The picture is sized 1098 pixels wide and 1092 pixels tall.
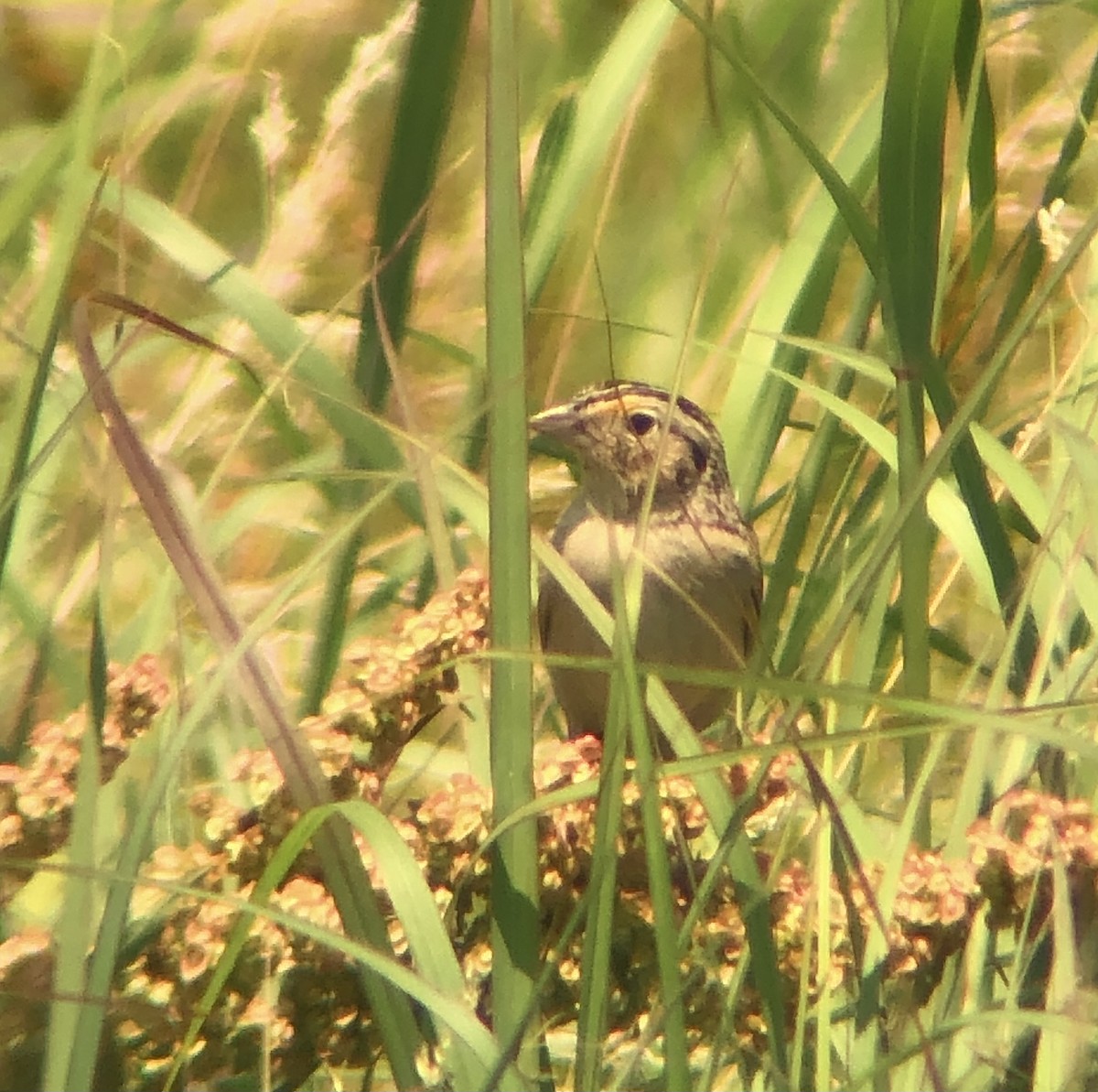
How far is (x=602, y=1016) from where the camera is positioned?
2096 mm

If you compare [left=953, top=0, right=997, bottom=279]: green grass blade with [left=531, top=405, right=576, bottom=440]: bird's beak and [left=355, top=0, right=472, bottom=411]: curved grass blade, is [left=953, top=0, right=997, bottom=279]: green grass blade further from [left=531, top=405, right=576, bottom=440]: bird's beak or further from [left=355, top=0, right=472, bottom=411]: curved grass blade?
[left=531, top=405, right=576, bottom=440]: bird's beak

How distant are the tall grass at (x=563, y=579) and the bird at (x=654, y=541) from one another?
171mm

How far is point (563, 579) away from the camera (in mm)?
2414

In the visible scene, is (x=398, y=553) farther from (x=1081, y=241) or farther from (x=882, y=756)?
(x=1081, y=241)

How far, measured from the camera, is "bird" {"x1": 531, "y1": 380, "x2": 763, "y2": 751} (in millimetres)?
3812

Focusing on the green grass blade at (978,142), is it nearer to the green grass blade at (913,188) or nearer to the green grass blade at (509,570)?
the green grass blade at (913,188)

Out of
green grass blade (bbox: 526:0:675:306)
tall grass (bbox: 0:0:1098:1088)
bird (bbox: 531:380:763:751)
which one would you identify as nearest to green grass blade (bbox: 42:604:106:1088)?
tall grass (bbox: 0:0:1098:1088)

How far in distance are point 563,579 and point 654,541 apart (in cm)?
157

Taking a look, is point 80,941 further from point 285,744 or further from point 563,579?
point 563,579

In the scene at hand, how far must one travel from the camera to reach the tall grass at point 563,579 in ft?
6.90

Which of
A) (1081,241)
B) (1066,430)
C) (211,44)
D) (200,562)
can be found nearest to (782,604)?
(1066,430)

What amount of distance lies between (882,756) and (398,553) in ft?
3.66

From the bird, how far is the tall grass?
0.56 ft

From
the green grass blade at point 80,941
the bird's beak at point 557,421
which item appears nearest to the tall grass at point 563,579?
the green grass blade at point 80,941
